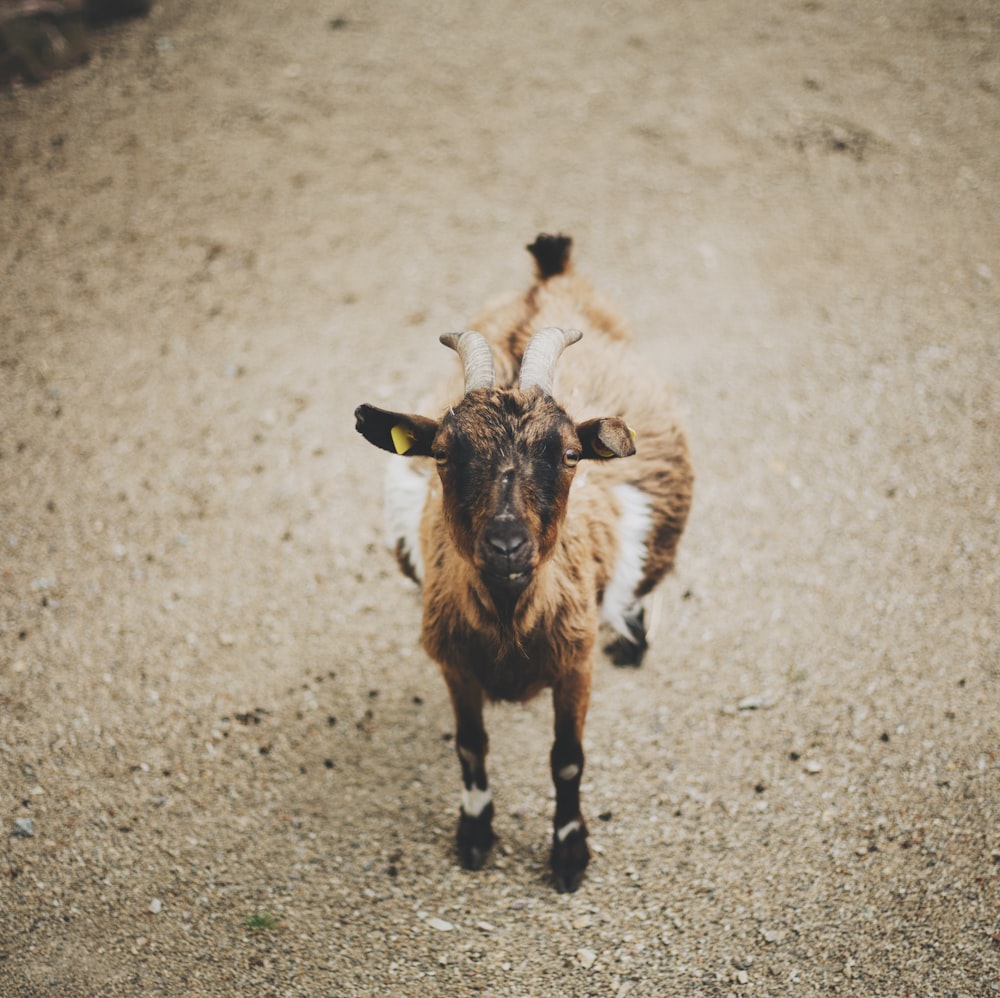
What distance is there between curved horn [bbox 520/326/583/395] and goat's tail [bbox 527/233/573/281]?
1181 millimetres

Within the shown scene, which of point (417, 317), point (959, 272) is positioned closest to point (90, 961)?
point (417, 317)

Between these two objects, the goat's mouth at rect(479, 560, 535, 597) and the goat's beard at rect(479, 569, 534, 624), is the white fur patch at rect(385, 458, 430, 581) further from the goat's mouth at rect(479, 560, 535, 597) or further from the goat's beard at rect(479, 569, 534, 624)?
the goat's mouth at rect(479, 560, 535, 597)

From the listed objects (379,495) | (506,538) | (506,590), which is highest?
(506,538)

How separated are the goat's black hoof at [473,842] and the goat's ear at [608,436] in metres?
1.82

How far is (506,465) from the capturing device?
2.64 m

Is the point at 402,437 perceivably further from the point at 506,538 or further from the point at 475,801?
the point at 475,801

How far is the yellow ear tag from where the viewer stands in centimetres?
290

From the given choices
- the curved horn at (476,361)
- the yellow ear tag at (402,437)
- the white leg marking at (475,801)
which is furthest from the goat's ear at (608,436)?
the white leg marking at (475,801)

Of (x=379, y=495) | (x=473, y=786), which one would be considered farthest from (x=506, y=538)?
(x=379, y=495)

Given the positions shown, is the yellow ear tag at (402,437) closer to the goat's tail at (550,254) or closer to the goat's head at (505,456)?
the goat's head at (505,456)

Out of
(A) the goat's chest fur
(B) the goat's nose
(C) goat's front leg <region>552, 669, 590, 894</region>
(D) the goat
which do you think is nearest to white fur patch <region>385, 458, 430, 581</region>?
(D) the goat

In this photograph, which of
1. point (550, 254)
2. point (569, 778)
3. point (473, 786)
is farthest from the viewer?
point (550, 254)

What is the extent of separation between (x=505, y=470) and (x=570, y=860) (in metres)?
1.91

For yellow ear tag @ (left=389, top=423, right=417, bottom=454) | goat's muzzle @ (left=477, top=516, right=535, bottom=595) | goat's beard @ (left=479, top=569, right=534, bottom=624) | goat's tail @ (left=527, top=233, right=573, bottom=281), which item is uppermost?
goat's tail @ (left=527, top=233, right=573, bottom=281)
